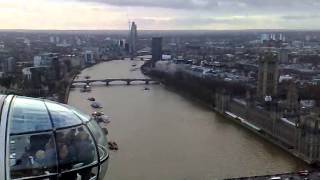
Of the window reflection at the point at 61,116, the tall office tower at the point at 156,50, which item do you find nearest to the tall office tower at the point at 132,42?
the tall office tower at the point at 156,50

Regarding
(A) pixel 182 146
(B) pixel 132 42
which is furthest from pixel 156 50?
(A) pixel 182 146

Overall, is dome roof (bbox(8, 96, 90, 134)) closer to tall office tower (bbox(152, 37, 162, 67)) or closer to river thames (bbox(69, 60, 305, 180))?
river thames (bbox(69, 60, 305, 180))

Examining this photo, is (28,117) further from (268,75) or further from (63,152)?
(268,75)

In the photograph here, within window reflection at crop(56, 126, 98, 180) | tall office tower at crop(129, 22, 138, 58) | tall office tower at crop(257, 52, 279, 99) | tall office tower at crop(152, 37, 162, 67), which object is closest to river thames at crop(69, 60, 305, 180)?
tall office tower at crop(257, 52, 279, 99)

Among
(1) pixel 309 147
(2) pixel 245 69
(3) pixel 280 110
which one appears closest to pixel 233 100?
(3) pixel 280 110

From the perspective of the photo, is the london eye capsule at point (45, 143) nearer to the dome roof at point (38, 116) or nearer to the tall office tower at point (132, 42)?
the dome roof at point (38, 116)

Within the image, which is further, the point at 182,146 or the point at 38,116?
the point at 182,146
